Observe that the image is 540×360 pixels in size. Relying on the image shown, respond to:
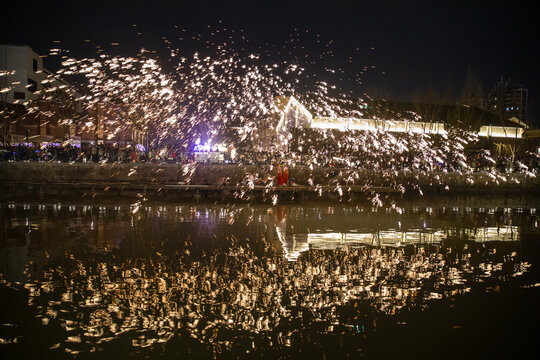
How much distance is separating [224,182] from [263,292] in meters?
22.4

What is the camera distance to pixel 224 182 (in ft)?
101

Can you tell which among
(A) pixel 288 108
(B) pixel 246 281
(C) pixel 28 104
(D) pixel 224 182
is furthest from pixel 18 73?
(B) pixel 246 281

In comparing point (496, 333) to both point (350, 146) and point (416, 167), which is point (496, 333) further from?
point (350, 146)

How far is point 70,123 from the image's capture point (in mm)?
41531

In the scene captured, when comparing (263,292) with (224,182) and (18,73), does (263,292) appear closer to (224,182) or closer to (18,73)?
(224,182)

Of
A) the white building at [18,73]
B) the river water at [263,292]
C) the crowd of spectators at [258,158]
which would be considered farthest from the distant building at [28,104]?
the river water at [263,292]

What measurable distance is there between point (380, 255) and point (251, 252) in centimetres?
348

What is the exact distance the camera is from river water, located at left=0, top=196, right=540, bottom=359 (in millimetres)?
6652

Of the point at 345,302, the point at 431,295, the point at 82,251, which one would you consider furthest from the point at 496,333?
the point at 82,251

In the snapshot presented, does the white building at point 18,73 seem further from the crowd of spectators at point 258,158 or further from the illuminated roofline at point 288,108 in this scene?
the illuminated roofline at point 288,108

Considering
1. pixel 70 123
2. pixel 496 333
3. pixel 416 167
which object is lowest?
pixel 496 333

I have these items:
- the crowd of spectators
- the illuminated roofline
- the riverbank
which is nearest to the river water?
the riverbank

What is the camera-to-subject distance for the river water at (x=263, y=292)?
6.65 m

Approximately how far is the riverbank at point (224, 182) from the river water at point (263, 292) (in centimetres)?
1173
